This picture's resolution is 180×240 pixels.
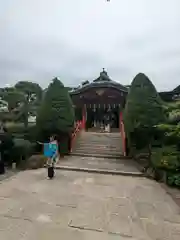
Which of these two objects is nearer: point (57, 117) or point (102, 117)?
point (57, 117)

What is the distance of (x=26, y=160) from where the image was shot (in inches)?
434

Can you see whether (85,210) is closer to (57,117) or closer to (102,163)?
(102,163)

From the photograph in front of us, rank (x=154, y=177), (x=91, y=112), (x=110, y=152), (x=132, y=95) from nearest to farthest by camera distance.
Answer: (x=154, y=177), (x=132, y=95), (x=110, y=152), (x=91, y=112)

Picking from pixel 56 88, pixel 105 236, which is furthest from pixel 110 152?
pixel 105 236

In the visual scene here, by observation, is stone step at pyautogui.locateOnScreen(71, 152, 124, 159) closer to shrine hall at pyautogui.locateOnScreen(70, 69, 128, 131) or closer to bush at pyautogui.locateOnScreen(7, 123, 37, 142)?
bush at pyautogui.locateOnScreen(7, 123, 37, 142)

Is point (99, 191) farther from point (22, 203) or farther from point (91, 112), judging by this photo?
point (91, 112)

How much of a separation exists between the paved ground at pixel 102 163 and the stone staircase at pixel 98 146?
0.70m

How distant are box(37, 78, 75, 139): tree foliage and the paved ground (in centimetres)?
206

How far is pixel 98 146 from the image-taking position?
45.6 feet

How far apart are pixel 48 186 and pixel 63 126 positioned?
5.80 metres

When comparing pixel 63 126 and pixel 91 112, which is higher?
pixel 91 112

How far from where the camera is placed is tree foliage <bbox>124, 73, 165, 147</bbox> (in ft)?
36.1

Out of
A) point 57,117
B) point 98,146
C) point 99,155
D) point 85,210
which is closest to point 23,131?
point 57,117

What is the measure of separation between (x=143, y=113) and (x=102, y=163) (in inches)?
142
